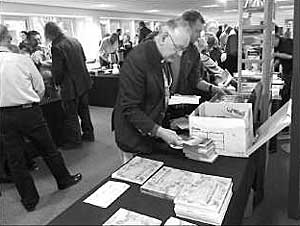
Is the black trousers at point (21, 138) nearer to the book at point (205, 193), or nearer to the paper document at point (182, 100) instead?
the paper document at point (182, 100)

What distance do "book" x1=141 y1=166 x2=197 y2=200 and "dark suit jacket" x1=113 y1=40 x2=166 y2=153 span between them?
9.5 inches

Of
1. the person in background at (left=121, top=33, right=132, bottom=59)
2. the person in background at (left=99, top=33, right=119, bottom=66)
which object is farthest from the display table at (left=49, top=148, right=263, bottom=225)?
the person in background at (left=99, top=33, right=119, bottom=66)

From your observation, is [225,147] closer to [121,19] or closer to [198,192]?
[198,192]

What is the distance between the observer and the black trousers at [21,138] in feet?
6.98

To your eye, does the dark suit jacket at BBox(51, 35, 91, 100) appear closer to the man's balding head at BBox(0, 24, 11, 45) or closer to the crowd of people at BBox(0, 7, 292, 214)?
the crowd of people at BBox(0, 7, 292, 214)

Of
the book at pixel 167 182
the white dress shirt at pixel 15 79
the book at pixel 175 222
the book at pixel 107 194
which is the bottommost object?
the book at pixel 175 222

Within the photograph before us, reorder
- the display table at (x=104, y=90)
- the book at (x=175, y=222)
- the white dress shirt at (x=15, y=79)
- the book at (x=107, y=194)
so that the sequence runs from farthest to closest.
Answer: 1. the display table at (x=104, y=90)
2. the white dress shirt at (x=15, y=79)
3. the book at (x=107, y=194)
4. the book at (x=175, y=222)

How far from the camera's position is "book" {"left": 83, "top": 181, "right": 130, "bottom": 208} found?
40.2 inches

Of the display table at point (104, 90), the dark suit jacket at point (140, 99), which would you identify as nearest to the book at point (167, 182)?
the dark suit jacket at point (140, 99)

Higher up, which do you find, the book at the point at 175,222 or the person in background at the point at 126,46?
the person in background at the point at 126,46

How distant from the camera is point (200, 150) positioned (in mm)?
1340

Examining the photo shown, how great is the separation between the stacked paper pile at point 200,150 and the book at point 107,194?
369mm

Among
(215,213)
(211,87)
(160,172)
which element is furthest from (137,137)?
(211,87)

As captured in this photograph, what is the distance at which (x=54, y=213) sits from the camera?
2.26m
